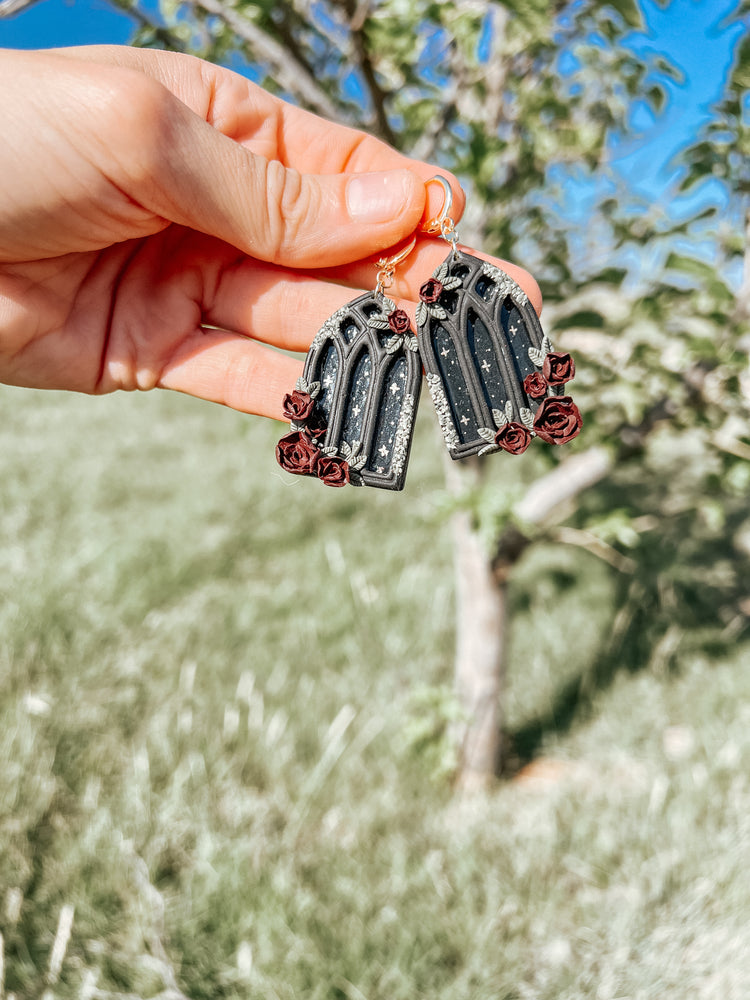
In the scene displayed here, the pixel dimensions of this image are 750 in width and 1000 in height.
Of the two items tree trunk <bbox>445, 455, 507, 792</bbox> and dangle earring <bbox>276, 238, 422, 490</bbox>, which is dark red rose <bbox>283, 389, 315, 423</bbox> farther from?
tree trunk <bbox>445, 455, 507, 792</bbox>

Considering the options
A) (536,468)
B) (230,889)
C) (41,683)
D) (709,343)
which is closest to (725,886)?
(230,889)

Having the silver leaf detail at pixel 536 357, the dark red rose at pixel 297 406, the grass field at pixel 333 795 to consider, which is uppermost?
the silver leaf detail at pixel 536 357

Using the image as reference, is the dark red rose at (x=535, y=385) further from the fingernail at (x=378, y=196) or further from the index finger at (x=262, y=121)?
the index finger at (x=262, y=121)

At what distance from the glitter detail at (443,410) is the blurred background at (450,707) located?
46 centimetres

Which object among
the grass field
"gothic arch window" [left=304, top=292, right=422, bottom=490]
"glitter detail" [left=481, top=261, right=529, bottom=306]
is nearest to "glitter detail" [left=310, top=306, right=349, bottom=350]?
"gothic arch window" [left=304, top=292, right=422, bottom=490]

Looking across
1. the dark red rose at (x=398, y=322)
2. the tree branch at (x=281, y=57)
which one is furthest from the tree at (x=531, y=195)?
Result: the dark red rose at (x=398, y=322)

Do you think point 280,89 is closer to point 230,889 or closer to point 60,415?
point 230,889

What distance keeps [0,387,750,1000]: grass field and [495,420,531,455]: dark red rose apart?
0.93 meters

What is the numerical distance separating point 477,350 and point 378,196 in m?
0.44

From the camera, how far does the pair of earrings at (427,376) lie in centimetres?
176

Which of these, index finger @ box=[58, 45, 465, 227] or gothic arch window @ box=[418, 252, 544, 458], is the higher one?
index finger @ box=[58, 45, 465, 227]

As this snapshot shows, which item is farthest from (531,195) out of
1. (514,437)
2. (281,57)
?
(514,437)

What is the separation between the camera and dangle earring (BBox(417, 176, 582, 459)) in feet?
5.78

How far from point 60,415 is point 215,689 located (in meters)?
6.35
